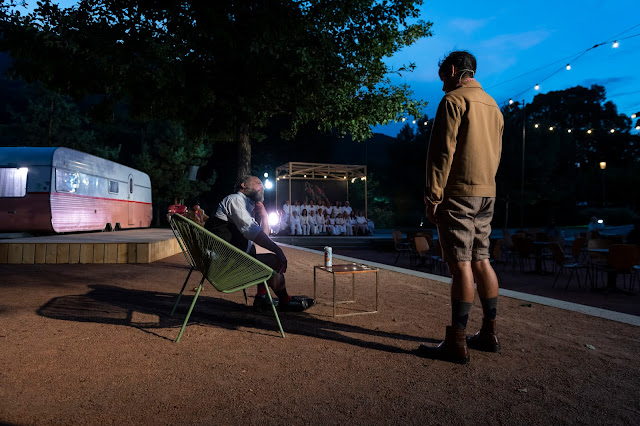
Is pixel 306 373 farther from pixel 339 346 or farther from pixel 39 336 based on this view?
pixel 39 336

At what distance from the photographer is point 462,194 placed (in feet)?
8.87

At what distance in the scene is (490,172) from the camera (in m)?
2.81

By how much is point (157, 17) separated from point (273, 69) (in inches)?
92.5

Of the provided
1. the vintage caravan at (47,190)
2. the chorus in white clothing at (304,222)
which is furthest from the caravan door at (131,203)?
the chorus in white clothing at (304,222)

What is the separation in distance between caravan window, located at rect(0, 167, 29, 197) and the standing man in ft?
41.1

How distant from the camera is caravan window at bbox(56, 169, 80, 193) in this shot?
38.7 ft

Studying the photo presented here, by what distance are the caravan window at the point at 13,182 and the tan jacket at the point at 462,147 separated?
12.5 metres

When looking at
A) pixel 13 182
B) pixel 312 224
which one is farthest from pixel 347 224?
pixel 13 182

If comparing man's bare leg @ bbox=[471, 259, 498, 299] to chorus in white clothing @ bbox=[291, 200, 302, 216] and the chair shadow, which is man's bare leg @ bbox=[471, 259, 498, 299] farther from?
chorus in white clothing @ bbox=[291, 200, 302, 216]

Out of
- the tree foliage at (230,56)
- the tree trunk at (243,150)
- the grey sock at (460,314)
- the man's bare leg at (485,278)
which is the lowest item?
the grey sock at (460,314)

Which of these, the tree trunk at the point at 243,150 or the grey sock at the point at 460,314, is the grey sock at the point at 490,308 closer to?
the grey sock at the point at 460,314

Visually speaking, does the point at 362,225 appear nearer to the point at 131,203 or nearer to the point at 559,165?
the point at 131,203

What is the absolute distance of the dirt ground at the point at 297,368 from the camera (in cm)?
196

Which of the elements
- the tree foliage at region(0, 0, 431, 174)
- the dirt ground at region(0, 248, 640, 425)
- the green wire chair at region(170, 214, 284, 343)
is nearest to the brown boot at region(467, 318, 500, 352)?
the dirt ground at region(0, 248, 640, 425)
